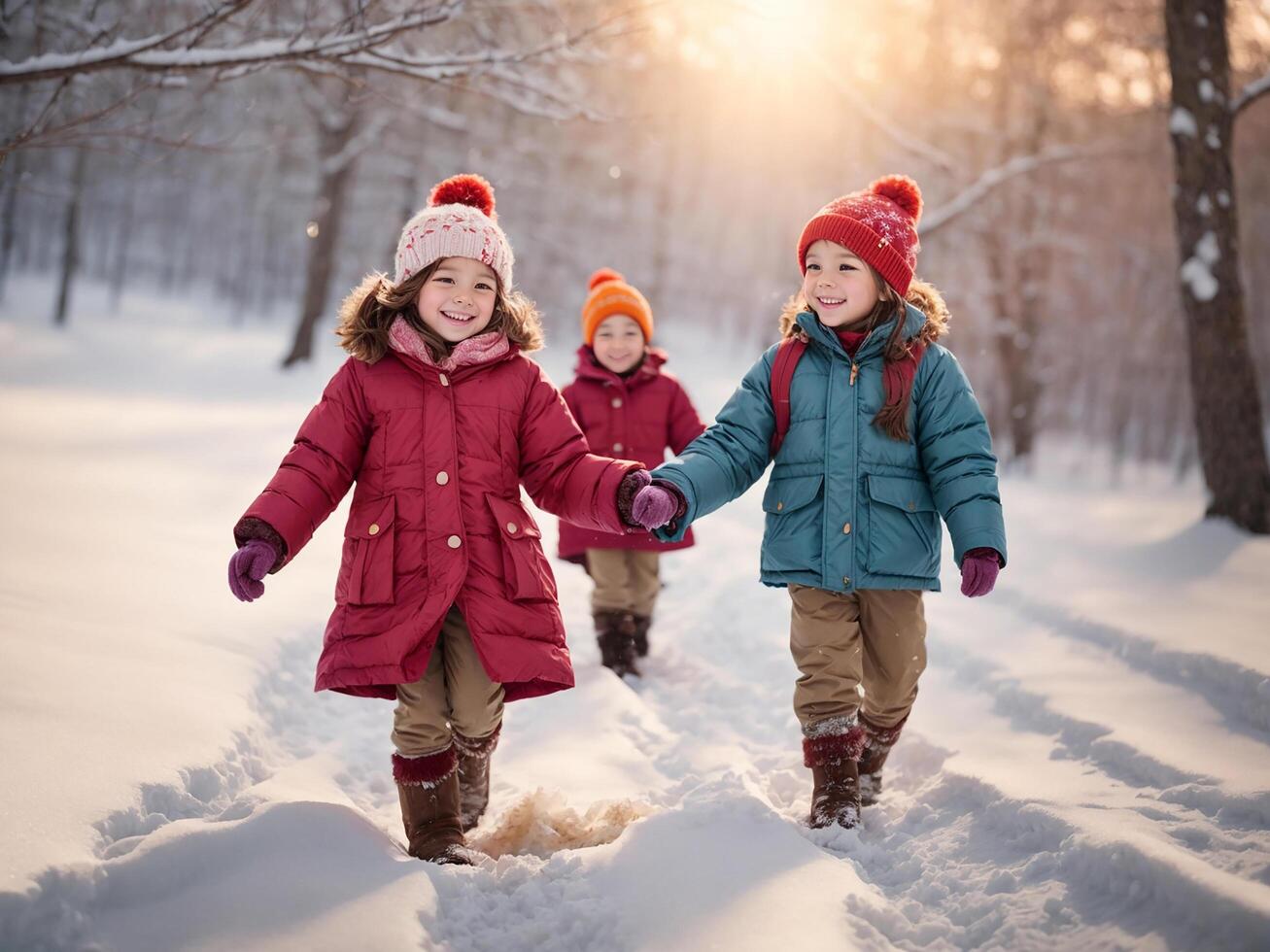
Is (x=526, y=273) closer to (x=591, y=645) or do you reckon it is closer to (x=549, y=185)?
(x=549, y=185)

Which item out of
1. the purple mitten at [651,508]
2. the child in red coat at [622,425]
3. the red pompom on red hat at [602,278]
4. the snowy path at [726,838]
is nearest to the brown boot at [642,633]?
the child in red coat at [622,425]

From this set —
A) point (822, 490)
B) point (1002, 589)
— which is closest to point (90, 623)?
point (822, 490)

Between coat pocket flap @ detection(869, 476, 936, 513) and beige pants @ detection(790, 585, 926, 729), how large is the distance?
32 cm

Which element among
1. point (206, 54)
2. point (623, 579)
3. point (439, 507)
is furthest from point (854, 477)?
point (206, 54)

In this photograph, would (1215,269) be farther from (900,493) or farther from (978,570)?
(978,570)

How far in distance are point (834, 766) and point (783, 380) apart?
1373 millimetres

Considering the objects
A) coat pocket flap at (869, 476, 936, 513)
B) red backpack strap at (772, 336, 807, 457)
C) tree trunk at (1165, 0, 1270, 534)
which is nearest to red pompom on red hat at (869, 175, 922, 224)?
red backpack strap at (772, 336, 807, 457)

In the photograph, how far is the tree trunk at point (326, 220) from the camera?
53.6 ft

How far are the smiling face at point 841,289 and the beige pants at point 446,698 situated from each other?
1.67m

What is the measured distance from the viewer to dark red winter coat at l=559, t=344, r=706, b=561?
16.8ft

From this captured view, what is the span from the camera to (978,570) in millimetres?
2920

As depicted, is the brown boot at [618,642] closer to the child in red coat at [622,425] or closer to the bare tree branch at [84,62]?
the child in red coat at [622,425]

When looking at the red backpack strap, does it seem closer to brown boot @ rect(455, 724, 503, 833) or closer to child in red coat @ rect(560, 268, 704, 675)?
brown boot @ rect(455, 724, 503, 833)

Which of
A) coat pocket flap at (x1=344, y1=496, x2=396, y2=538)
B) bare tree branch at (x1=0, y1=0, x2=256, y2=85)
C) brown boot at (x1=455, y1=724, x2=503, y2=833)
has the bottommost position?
brown boot at (x1=455, y1=724, x2=503, y2=833)
